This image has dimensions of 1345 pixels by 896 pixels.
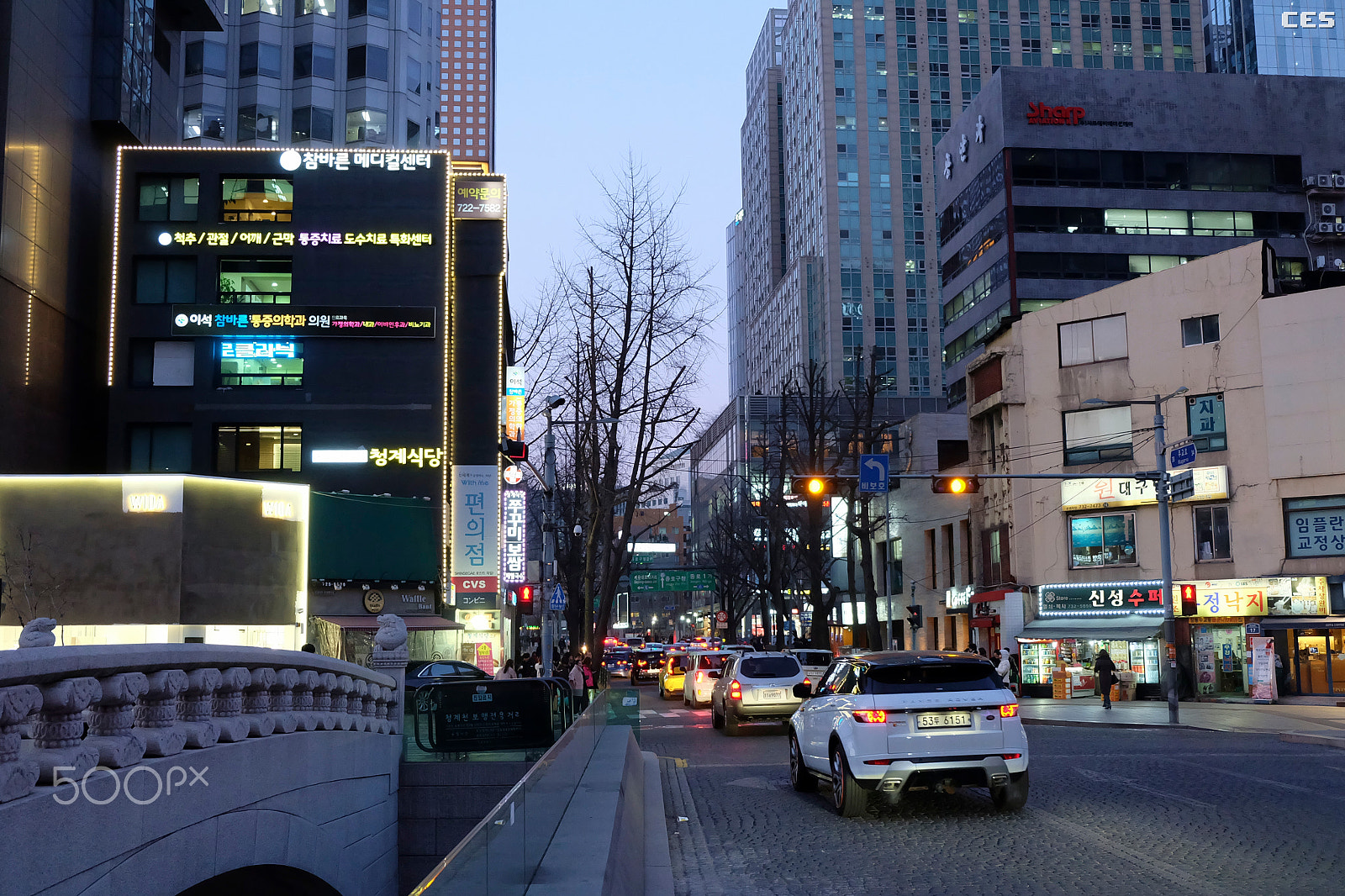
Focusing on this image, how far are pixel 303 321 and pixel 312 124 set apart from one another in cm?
2493

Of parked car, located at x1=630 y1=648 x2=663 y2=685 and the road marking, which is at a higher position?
the road marking

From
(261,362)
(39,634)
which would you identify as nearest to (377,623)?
(261,362)

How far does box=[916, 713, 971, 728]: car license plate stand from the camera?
12.7 metres

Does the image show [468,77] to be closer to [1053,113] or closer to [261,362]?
[1053,113]

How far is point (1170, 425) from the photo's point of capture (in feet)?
139

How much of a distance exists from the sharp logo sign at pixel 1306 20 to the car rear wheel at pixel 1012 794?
401ft

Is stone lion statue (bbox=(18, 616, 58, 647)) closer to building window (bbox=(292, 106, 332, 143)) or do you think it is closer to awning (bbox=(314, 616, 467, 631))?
awning (bbox=(314, 616, 467, 631))

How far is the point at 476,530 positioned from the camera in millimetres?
43875

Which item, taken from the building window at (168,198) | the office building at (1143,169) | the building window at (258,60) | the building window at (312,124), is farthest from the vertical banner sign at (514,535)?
the office building at (1143,169)

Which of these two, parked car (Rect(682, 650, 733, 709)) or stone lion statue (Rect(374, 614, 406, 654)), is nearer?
stone lion statue (Rect(374, 614, 406, 654))

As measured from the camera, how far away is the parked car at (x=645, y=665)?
2498 inches

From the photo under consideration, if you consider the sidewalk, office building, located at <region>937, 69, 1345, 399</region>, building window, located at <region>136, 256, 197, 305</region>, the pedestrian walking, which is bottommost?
the sidewalk

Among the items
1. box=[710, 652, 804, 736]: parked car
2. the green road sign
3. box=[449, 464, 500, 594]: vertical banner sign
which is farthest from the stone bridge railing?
the green road sign

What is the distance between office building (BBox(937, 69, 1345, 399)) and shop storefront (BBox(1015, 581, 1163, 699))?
29576 millimetres
